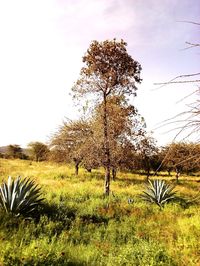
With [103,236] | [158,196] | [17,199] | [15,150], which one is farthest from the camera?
[15,150]

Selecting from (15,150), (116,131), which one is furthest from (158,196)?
(15,150)

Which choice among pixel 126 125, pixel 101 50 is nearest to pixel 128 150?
pixel 126 125

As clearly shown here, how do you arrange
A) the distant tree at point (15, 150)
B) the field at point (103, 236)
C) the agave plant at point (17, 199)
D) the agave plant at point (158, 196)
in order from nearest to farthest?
the field at point (103, 236) < the agave plant at point (17, 199) < the agave plant at point (158, 196) < the distant tree at point (15, 150)

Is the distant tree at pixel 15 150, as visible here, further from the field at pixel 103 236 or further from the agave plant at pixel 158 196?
the field at pixel 103 236

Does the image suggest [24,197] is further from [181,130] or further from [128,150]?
[128,150]

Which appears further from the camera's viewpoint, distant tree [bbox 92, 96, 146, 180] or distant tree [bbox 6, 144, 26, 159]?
distant tree [bbox 6, 144, 26, 159]

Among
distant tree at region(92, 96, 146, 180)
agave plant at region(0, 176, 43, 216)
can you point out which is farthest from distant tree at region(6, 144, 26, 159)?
agave plant at region(0, 176, 43, 216)

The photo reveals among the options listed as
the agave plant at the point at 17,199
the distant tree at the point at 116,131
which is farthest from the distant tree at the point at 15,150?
the agave plant at the point at 17,199

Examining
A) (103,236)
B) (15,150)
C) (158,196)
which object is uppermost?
(15,150)

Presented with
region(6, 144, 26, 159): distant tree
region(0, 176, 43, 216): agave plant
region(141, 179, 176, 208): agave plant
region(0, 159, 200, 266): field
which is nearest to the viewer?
region(0, 159, 200, 266): field

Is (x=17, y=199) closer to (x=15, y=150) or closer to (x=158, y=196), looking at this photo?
(x=158, y=196)

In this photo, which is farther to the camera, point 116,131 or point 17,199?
point 116,131

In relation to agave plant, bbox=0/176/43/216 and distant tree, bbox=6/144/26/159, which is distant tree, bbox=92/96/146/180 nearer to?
agave plant, bbox=0/176/43/216

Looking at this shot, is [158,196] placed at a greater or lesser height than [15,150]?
lesser
